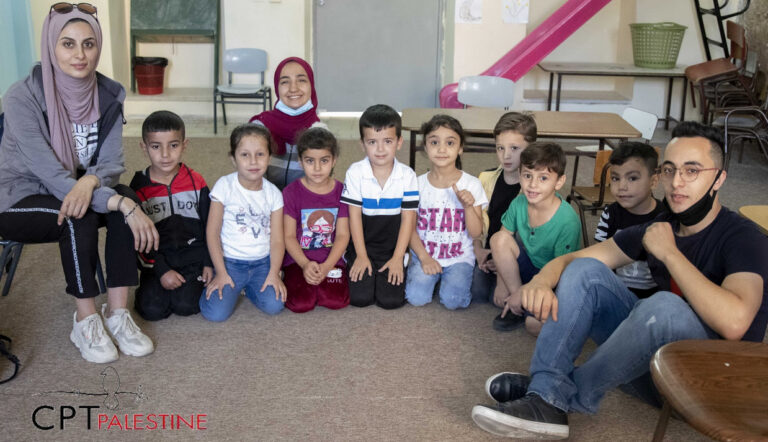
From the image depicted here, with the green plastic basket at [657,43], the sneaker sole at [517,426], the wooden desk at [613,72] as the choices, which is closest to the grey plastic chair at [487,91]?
the wooden desk at [613,72]

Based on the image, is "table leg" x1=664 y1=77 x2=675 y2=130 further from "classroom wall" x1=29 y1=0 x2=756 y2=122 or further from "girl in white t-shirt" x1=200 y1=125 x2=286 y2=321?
"girl in white t-shirt" x1=200 y1=125 x2=286 y2=321

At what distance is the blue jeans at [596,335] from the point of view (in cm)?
186

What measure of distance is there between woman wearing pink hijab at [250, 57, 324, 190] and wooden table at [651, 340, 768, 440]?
2.22 meters

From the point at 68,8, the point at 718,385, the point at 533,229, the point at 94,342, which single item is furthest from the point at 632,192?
the point at 68,8

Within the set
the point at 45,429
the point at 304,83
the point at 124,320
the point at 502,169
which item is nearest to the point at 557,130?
the point at 502,169

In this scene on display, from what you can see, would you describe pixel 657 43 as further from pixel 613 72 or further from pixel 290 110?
pixel 290 110

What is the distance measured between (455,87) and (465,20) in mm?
952

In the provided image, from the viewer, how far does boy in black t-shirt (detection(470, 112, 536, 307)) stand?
3.09m

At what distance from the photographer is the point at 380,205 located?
10.0 feet

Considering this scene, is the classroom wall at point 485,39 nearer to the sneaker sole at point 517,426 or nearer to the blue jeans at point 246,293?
the blue jeans at point 246,293

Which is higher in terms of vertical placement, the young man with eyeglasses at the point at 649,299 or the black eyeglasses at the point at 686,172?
the black eyeglasses at the point at 686,172

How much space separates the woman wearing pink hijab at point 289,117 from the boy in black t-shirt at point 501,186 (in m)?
0.90

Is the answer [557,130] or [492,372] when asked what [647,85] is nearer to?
[557,130]

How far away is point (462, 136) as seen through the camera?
3055 millimetres
